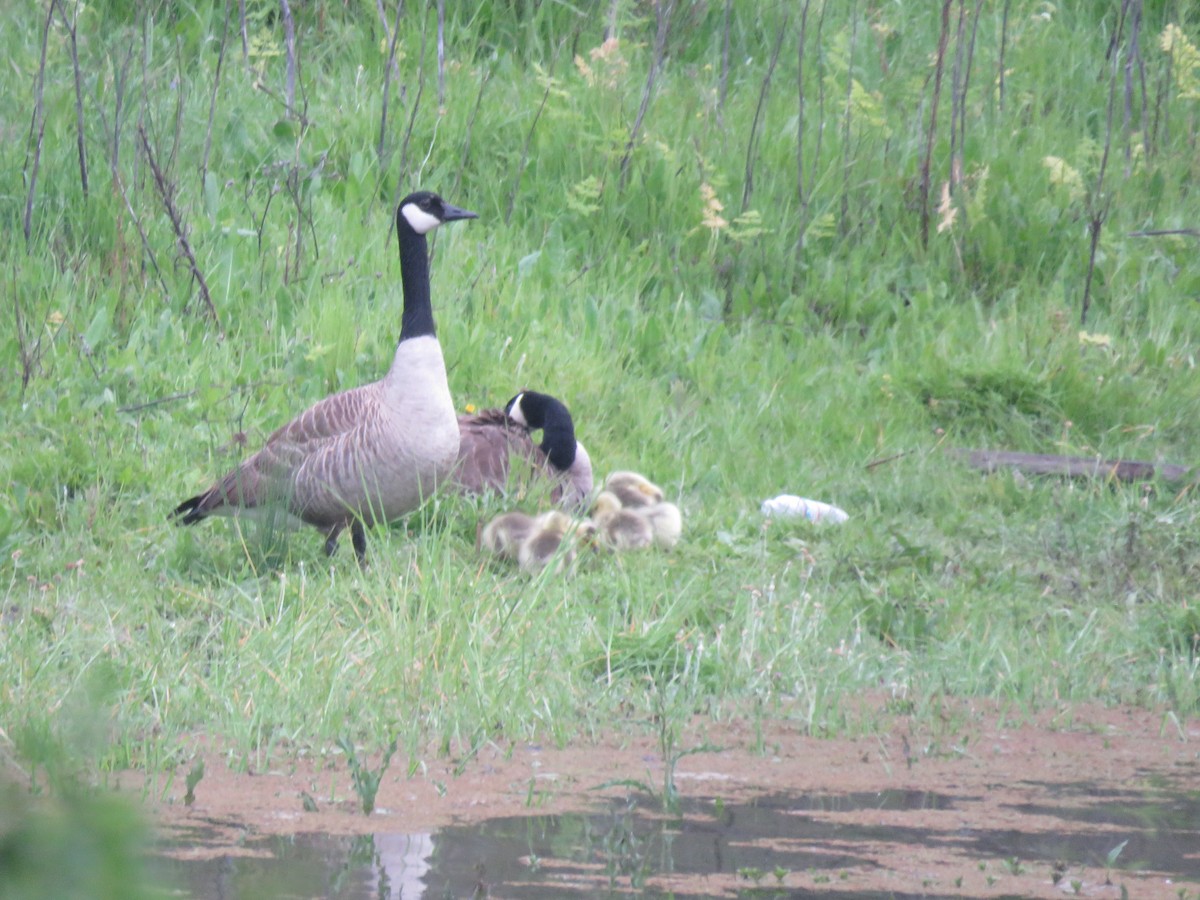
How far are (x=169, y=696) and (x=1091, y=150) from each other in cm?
778

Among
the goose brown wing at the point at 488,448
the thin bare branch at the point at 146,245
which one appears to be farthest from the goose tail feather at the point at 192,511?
the thin bare branch at the point at 146,245

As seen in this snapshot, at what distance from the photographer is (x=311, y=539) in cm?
665

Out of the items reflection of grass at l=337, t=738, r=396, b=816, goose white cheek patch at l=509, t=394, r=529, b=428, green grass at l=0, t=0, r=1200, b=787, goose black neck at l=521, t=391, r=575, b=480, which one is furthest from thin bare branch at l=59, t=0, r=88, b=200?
reflection of grass at l=337, t=738, r=396, b=816

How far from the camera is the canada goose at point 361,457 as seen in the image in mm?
6043

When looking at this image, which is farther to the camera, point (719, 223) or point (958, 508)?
point (719, 223)

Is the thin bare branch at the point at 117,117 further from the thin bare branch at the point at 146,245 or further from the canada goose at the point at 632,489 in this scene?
the canada goose at the point at 632,489

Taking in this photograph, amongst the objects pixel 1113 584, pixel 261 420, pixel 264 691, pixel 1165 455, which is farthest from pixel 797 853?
pixel 1165 455

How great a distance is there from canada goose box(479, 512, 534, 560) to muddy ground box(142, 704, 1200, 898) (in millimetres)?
1728

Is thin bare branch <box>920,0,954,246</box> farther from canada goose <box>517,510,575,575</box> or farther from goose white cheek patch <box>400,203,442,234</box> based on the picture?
canada goose <box>517,510,575,575</box>

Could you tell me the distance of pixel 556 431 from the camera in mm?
6996

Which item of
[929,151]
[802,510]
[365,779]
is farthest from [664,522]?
[929,151]

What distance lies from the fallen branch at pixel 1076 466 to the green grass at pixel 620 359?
0.15 meters

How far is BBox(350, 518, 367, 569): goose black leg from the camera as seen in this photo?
6242mm

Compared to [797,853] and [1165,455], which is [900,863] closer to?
[797,853]
